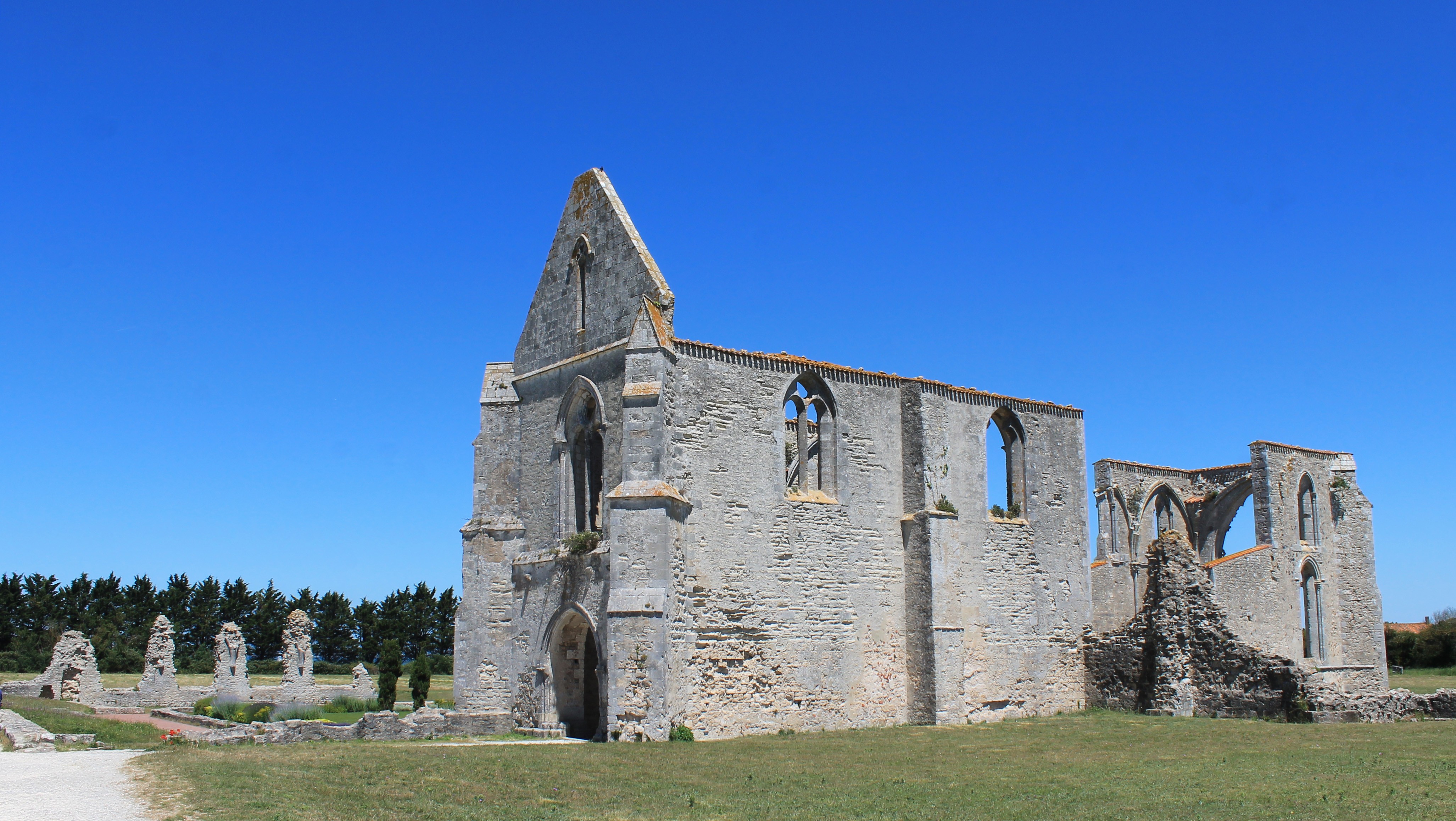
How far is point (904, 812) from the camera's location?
Answer: 1007 cm

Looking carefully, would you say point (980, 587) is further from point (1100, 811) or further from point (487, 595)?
→ point (1100, 811)

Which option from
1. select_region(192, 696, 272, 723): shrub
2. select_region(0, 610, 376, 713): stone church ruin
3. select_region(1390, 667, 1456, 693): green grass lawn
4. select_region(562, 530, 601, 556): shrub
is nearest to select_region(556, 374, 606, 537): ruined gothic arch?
select_region(562, 530, 601, 556): shrub

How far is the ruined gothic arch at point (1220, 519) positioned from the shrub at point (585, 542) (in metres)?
19.9

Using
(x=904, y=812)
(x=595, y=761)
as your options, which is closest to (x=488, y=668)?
(x=595, y=761)

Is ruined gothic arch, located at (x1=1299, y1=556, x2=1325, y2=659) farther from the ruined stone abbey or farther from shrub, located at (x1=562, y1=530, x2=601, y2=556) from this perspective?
shrub, located at (x1=562, y1=530, x2=601, y2=556)

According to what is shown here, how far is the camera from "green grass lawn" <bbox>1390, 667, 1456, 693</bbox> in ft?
100

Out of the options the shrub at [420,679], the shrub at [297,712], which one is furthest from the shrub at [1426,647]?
the shrub at [297,712]

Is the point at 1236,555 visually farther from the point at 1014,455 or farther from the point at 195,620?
the point at 195,620

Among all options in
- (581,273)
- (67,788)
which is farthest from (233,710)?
(67,788)

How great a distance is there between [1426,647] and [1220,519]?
756 inches

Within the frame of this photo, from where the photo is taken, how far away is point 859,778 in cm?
1279

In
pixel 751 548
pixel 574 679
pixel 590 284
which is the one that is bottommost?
pixel 574 679

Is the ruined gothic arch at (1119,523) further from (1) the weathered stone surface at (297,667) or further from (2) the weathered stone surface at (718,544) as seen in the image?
(1) the weathered stone surface at (297,667)

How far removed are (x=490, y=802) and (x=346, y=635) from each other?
4344cm
